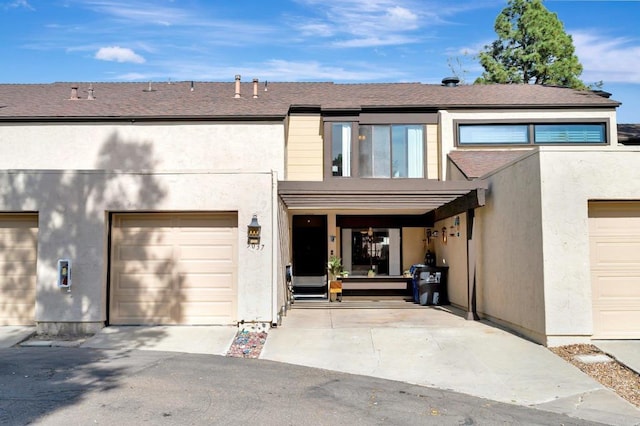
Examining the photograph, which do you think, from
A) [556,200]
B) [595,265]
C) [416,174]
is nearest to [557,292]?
[595,265]

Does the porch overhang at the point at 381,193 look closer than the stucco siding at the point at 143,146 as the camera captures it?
Yes

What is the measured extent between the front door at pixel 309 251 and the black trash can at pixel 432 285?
3.58 meters

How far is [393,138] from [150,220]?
26.9 ft

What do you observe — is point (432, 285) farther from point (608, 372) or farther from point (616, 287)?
point (608, 372)

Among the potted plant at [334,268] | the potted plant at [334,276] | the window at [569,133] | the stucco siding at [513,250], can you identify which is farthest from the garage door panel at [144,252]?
the window at [569,133]

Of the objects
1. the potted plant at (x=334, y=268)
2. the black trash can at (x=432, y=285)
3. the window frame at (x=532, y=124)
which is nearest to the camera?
the black trash can at (x=432, y=285)

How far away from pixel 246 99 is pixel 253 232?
7.11 m

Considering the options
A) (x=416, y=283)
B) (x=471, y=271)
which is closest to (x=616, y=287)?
(x=471, y=271)

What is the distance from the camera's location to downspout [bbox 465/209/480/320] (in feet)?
39.0

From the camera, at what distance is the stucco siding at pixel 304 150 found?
16219mm

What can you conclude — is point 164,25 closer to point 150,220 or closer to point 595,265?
point 150,220

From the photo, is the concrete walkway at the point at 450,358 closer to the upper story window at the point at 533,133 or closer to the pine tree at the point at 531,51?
the upper story window at the point at 533,133

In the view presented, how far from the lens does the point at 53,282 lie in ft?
34.3

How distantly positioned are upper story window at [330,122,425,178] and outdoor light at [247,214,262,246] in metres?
5.81
